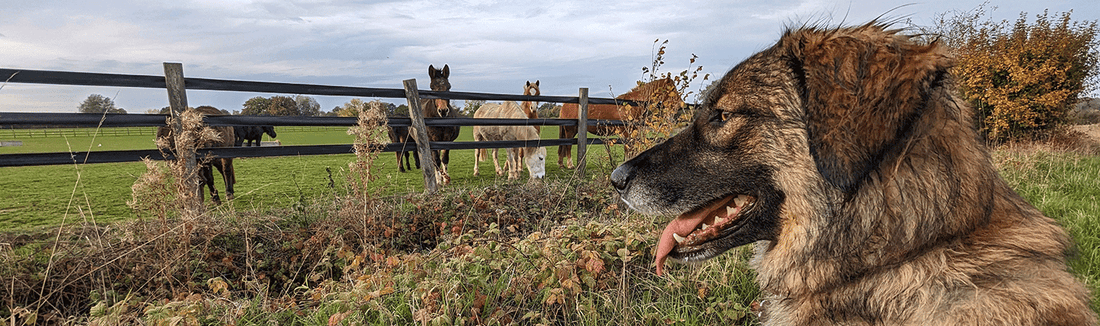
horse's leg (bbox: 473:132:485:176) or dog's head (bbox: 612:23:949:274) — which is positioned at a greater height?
dog's head (bbox: 612:23:949:274)

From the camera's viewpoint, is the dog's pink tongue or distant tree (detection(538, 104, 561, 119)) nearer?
the dog's pink tongue

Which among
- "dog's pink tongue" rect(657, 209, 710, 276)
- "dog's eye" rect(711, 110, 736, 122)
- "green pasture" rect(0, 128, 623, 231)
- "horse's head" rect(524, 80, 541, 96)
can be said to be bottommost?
"green pasture" rect(0, 128, 623, 231)

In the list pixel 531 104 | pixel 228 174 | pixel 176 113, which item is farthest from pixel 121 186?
pixel 531 104

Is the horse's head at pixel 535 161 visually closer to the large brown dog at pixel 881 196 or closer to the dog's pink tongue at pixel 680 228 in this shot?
the dog's pink tongue at pixel 680 228

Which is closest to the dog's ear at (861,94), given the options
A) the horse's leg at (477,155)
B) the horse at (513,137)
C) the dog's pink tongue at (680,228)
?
the dog's pink tongue at (680,228)

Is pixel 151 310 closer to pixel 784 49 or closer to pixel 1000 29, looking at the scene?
pixel 784 49

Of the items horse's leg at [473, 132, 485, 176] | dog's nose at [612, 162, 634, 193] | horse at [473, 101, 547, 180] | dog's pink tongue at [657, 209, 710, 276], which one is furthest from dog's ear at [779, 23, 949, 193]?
horse's leg at [473, 132, 485, 176]

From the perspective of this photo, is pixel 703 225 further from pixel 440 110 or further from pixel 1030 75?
pixel 1030 75

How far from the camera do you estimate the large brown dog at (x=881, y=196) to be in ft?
4.51

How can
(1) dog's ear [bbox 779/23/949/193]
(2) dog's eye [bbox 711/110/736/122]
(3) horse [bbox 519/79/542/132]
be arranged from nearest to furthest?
(1) dog's ear [bbox 779/23/949/193] → (2) dog's eye [bbox 711/110/736/122] → (3) horse [bbox 519/79/542/132]

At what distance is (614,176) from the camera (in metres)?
2.15

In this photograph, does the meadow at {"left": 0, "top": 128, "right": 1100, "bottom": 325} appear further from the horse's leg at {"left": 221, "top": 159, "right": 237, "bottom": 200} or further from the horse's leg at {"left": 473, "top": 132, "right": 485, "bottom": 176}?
the horse's leg at {"left": 473, "top": 132, "right": 485, "bottom": 176}

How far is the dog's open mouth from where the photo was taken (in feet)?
6.09

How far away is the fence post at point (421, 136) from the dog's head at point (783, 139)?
4977 mm
